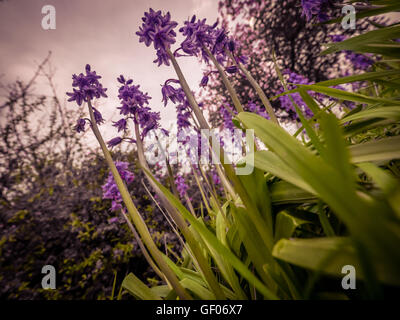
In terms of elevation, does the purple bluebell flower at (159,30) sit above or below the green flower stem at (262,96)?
above

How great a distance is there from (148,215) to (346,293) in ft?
10.9

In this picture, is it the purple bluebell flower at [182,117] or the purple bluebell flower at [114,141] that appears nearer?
the purple bluebell flower at [114,141]

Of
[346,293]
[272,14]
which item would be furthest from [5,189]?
[272,14]

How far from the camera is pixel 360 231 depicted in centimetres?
33

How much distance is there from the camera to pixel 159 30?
0.94 metres

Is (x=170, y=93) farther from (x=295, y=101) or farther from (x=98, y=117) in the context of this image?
(x=295, y=101)

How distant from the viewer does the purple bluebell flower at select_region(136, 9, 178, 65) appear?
946 mm

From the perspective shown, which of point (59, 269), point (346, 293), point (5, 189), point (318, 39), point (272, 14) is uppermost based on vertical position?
point (272, 14)

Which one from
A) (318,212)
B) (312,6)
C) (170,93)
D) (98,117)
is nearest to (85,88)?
(98,117)

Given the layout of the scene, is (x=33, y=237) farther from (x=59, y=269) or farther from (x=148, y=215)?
(x=148, y=215)

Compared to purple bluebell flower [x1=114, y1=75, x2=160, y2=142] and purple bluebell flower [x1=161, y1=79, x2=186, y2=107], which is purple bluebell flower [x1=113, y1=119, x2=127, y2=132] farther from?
purple bluebell flower [x1=161, y1=79, x2=186, y2=107]

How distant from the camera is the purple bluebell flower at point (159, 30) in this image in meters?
0.95

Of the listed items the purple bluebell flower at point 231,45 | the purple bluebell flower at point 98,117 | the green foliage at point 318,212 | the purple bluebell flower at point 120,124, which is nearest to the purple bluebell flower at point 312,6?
the green foliage at point 318,212

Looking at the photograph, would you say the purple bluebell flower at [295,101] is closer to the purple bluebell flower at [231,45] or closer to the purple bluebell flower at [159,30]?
the purple bluebell flower at [231,45]
